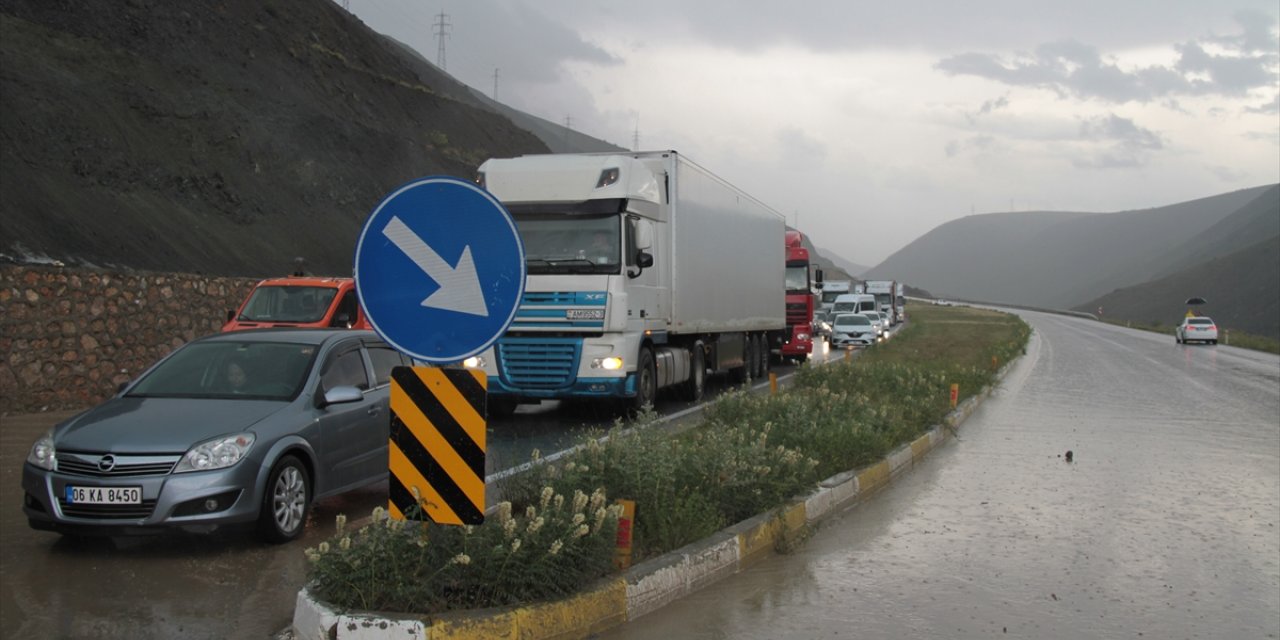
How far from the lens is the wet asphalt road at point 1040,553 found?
6.27m

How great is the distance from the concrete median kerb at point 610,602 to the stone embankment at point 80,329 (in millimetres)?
11035

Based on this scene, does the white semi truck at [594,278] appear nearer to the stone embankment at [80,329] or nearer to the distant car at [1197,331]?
the stone embankment at [80,329]

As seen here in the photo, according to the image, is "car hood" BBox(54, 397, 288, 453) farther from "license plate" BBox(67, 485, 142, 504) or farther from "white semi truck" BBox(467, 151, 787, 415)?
"white semi truck" BBox(467, 151, 787, 415)

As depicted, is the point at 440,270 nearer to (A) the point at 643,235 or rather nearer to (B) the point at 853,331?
(A) the point at 643,235

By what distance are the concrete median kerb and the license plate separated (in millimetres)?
2086

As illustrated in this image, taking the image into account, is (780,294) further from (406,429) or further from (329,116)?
(329,116)

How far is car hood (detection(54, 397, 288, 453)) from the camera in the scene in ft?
23.8

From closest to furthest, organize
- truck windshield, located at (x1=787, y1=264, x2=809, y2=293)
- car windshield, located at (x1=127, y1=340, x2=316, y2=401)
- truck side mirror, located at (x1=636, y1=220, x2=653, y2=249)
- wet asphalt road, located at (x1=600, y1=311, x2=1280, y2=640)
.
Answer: wet asphalt road, located at (x1=600, y1=311, x2=1280, y2=640) < car windshield, located at (x1=127, y1=340, x2=316, y2=401) < truck side mirror, located at (x1=636, y1=220, x2=653, y2=249) < truck windshield, located at (x1=787, y1=264, x2=809, y2=293)

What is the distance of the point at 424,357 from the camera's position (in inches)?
209

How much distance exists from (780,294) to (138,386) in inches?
787

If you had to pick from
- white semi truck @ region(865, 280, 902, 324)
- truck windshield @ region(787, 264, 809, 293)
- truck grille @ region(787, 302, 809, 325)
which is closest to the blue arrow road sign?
truck grille @ region(787, 302, 809, 325)

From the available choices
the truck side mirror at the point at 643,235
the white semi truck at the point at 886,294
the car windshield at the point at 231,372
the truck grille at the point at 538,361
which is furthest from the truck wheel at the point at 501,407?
the white semi truck at the point at 886,294

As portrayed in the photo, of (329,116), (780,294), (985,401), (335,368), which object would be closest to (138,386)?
(335,368)

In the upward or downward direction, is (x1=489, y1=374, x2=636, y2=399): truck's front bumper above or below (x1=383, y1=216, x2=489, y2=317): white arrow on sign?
below
